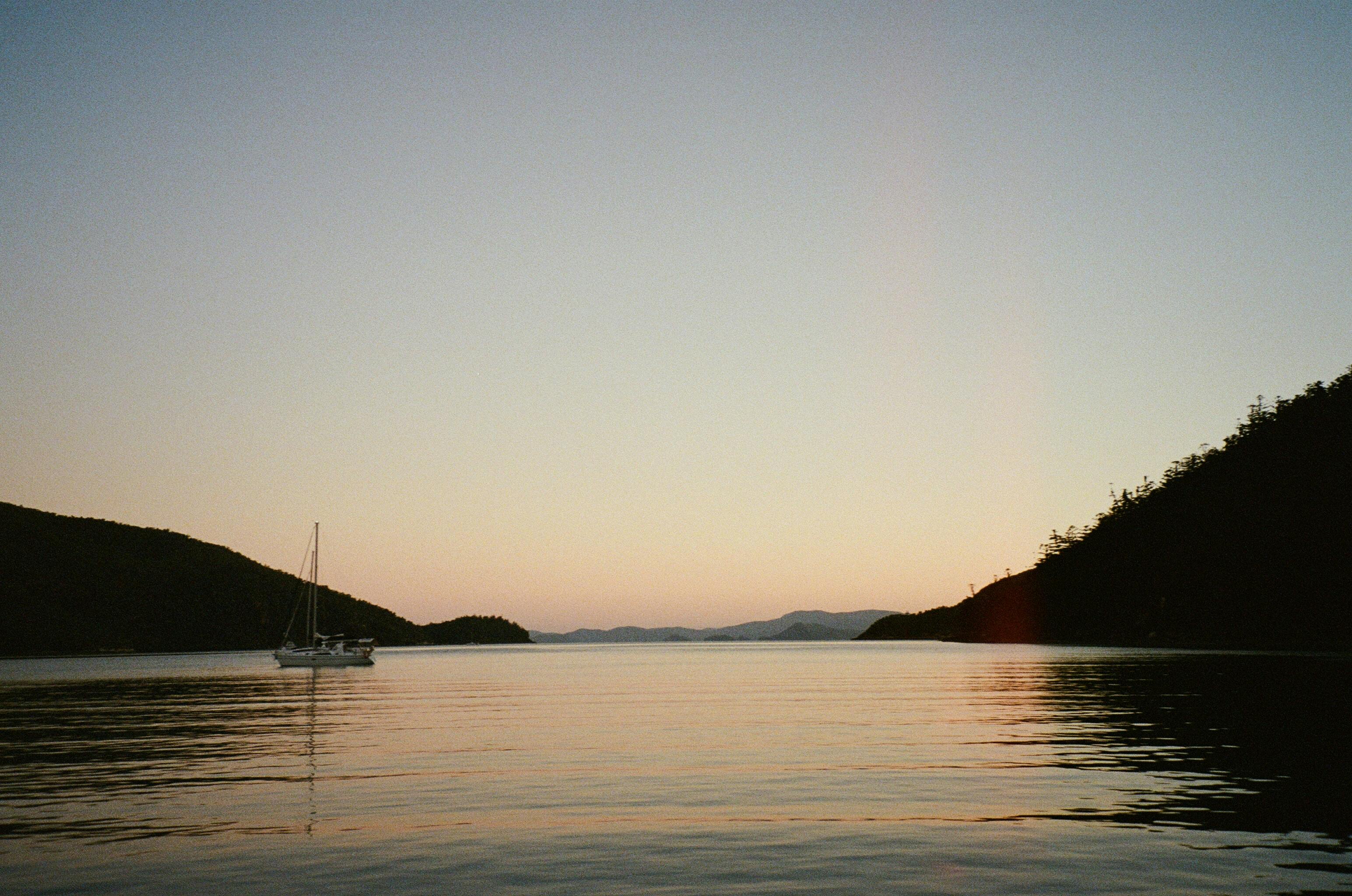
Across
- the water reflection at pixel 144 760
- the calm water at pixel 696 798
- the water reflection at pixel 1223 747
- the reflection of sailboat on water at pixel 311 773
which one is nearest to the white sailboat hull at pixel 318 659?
the water reflection at pixel 144 760

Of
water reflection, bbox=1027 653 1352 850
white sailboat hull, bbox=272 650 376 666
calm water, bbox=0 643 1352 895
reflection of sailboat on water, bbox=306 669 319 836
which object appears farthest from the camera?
white sailboat hull, bbox=272 650 376 666

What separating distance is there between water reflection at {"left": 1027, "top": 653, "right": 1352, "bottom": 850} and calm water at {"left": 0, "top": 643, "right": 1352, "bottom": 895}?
0.18m

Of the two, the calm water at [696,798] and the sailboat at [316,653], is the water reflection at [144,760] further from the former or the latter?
the sailboat at [316,653]

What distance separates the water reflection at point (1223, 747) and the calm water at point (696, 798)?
0.18 meters

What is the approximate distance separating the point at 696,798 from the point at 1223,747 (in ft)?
65.6

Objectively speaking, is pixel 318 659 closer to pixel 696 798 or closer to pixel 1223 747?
pixel 696 798

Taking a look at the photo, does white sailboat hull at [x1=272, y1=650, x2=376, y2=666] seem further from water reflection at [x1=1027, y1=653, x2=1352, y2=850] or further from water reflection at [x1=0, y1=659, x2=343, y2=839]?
water reflection at [x1=1027, y1=653, x2=1352, y2=850]

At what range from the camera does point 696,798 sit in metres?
27.0

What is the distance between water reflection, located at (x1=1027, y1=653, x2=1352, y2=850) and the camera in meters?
23.1

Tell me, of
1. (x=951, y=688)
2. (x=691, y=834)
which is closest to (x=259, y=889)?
(x=691, y=834)

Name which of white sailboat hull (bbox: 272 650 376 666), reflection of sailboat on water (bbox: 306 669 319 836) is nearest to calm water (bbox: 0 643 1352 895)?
reflection of sailboat on water (bbox: 306 669 319 836)

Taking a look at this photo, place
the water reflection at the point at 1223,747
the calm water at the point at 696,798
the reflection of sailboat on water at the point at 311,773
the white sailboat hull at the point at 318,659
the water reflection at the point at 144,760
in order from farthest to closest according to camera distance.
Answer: the white sailboat hull at the point at 318,659 → the water reflection at the point at 144,760 → the reflection of sailboat on water at the point at 311,773 → the water reflection at the point at 1223,747 → the calm water at the point at 696,798

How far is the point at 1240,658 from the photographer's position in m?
122

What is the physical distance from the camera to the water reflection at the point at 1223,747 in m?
23.1
